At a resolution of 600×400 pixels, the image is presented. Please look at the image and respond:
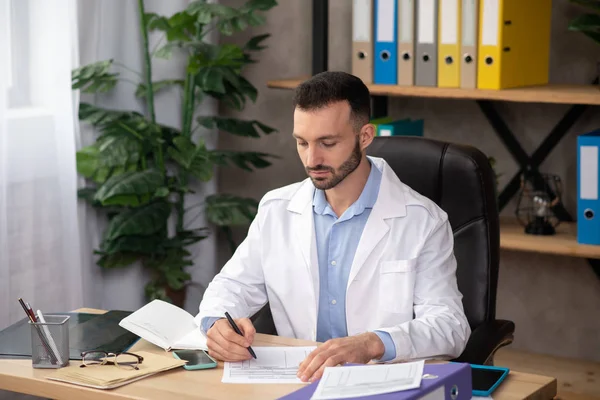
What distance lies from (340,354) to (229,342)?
0.23 m

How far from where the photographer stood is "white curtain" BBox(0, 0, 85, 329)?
112 inches

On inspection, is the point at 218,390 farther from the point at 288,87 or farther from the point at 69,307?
the point at 288,87

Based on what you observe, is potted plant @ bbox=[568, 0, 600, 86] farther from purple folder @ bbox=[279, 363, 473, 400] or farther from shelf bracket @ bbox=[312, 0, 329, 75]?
purple folder @ bbox=[279, 363, 473, 400]

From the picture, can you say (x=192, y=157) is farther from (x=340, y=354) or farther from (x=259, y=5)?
(x=340, y=354)

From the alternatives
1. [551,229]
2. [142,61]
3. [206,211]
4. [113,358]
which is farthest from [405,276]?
[142,61]

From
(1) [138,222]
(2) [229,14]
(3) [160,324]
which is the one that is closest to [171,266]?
(1) [138,222]

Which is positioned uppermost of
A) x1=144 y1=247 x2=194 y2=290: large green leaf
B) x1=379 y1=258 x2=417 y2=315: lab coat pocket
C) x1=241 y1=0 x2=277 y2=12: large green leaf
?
x1=241 y1=0 x2=277 y2=12: large green leaf

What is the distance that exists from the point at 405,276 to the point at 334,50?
6.19ft

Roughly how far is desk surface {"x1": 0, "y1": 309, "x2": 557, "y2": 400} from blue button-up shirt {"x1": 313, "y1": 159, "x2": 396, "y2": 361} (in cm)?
41

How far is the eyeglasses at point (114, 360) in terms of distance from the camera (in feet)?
5.62

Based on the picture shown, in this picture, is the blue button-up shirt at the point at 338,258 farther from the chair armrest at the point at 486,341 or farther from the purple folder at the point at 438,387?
the purple folder at the point at 438,387

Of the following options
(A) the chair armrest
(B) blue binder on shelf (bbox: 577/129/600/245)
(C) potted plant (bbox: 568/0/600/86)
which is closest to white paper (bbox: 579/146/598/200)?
(B) blue binder on shelf (bbox: 577/129/600/245)

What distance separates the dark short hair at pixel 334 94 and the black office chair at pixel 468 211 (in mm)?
239

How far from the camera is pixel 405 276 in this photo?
1.99 metres
